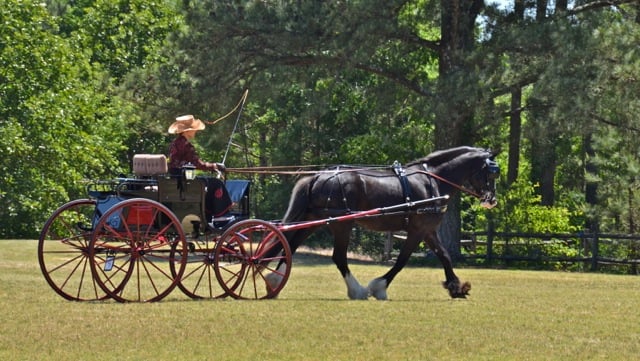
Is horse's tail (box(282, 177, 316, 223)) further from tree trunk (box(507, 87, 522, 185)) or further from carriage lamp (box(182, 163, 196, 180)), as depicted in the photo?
tree trunk (box(507, 87, 522, 185))

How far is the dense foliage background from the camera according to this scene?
29.2 metres

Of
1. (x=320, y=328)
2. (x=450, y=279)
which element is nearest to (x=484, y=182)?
(x=450, y=279)

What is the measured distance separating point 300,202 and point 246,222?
1.85 metres

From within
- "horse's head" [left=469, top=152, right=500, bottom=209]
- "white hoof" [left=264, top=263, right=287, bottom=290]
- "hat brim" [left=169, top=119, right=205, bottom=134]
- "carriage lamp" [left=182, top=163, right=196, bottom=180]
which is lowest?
"white hoof" [left=264, top=263, right=287, bottom=290]

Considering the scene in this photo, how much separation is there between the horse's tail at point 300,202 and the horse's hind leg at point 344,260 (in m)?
0.46

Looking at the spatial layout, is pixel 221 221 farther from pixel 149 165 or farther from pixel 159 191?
pixel 149 165

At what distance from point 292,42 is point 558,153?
15.1 metres

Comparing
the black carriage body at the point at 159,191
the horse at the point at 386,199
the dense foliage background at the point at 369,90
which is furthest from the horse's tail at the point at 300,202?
the dense foliage background at the point at 369,90

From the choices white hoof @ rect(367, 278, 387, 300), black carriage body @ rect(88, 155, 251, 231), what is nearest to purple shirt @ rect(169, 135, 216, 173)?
black carriage body @ rect(88, 155, 251, 231)

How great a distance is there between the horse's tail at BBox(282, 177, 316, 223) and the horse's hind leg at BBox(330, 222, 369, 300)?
0.46 m

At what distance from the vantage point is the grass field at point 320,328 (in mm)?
11094

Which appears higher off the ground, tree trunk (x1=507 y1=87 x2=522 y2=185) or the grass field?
tree trunk (x1=507 y1=87 x2=522 y2=185)

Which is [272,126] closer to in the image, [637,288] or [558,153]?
[558,153]

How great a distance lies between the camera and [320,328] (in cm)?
1270
